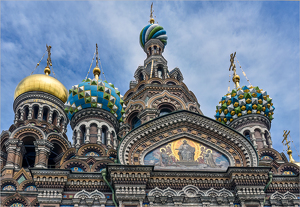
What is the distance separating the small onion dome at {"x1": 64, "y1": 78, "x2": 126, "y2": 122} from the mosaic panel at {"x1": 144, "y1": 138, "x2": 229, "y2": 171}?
379cm

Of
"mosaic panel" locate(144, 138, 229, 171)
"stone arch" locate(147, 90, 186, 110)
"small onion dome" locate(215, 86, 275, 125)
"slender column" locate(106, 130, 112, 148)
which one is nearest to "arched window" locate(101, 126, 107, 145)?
"slender column" locate(106, 130, 112, 148)

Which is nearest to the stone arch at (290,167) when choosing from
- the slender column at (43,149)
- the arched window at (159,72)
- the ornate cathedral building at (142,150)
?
the ornate cathedral building at (142,150)

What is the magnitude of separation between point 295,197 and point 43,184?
6179mm

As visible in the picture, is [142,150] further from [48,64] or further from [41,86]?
[48,64]

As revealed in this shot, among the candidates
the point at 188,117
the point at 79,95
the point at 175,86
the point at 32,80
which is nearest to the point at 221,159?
the point at 188,117

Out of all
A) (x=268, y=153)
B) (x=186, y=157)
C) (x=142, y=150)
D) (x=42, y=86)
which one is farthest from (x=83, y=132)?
(x=268, y=153)

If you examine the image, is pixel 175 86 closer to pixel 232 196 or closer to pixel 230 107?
pixel 230 107

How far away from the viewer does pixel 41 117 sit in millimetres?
17562

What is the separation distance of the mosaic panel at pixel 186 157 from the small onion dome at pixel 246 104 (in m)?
4.48

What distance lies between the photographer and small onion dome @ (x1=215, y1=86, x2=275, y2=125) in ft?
52.1

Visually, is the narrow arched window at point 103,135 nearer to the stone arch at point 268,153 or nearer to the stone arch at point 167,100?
the stone arch at point 167,100

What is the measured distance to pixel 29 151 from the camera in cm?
1706

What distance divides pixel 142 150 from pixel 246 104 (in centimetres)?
569

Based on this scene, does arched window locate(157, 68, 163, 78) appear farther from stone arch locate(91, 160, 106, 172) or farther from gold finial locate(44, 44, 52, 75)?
stone arch locate(91, 160, 106, 172)
